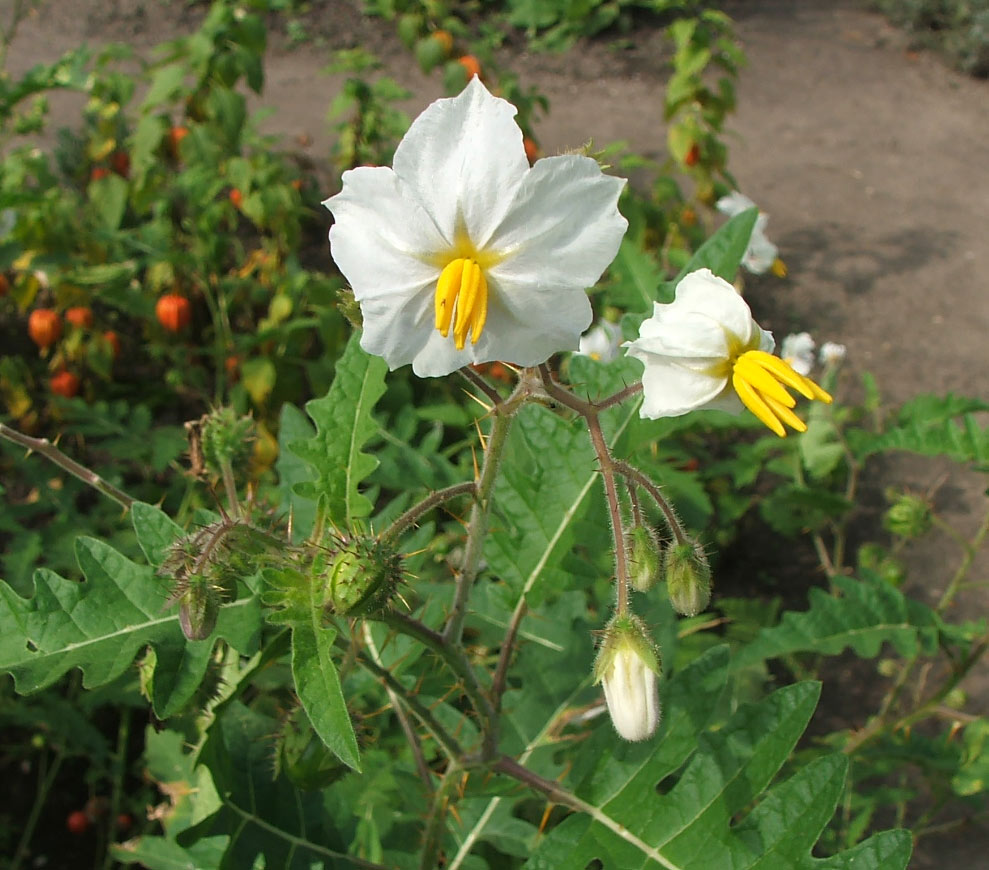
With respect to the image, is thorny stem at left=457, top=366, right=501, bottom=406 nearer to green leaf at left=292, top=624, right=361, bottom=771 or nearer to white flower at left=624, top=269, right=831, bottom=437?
white flower at left=624, top=269, right=831, bottom=437

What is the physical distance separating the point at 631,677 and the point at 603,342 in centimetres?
202

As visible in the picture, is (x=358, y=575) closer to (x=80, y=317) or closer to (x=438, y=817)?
(x=438, y=817)

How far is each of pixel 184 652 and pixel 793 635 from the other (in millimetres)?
1544

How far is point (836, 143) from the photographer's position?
856 cm

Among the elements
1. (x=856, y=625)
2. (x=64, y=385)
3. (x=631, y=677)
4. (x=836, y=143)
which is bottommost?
(x=836, y=143)

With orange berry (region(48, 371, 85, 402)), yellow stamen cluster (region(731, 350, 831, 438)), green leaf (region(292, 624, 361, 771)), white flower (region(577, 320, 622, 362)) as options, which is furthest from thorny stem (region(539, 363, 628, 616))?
orange berry (region(48, 371, 85, 402))

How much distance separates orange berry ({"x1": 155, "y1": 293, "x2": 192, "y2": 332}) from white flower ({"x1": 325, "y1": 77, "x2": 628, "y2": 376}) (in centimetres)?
331

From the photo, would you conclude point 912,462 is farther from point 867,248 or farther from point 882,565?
point 867,248

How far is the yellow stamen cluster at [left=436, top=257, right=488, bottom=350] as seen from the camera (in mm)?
1197

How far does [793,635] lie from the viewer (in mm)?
2348

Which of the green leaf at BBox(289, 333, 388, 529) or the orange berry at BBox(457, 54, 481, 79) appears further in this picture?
the orange berry at BBox(457, 54, 481, 79)

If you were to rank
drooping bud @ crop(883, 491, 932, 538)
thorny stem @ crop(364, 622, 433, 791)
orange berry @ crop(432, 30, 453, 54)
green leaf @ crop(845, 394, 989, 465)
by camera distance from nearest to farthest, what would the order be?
thorny stem @ crop(364, 622, 433, 791)
green leaf @ crop(845, 394, 989, 465)
drooping bud @ crop(883, 491, 932, 538)
orange berry @ crop(432, 30, 453, 54)

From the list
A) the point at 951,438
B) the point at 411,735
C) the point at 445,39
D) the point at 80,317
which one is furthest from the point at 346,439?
the point at 445,39

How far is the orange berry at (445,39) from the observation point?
4.69m
